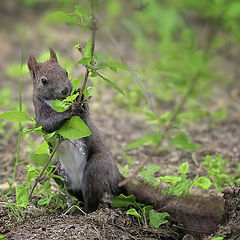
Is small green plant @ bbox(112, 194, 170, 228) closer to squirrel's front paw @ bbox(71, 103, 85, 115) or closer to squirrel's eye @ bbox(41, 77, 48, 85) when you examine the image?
squirrel's front paw @ bbox(71, 103, 85, 115)

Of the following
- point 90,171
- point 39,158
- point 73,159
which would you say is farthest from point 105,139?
point 39,158

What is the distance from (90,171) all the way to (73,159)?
0.22 meters

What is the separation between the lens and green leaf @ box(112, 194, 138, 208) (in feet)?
10.0

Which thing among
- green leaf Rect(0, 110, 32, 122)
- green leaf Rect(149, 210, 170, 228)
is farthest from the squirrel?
green leaf Rect(0, 110, 32, 122)

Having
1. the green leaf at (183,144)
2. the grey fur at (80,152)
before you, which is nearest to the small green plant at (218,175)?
the green leaf at (183,144)

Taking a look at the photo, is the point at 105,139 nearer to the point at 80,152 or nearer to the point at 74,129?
the point at 80,152

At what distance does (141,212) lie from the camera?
308cm

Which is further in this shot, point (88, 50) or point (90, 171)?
point (90, 171)

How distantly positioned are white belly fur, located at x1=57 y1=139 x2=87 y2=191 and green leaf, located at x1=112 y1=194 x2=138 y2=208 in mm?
410

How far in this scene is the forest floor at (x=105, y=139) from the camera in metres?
2.75

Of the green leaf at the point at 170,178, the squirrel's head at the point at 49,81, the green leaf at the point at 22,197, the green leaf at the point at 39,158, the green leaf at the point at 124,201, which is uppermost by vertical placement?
the squirrel's head at the point at 49,81

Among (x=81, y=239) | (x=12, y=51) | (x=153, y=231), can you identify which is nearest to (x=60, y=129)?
(x=81, y=239)

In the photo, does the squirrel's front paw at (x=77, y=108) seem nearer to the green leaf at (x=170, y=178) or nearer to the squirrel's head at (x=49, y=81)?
the squirrel's head at (x=49, y=81)

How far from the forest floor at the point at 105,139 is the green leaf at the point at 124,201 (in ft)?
0.17
